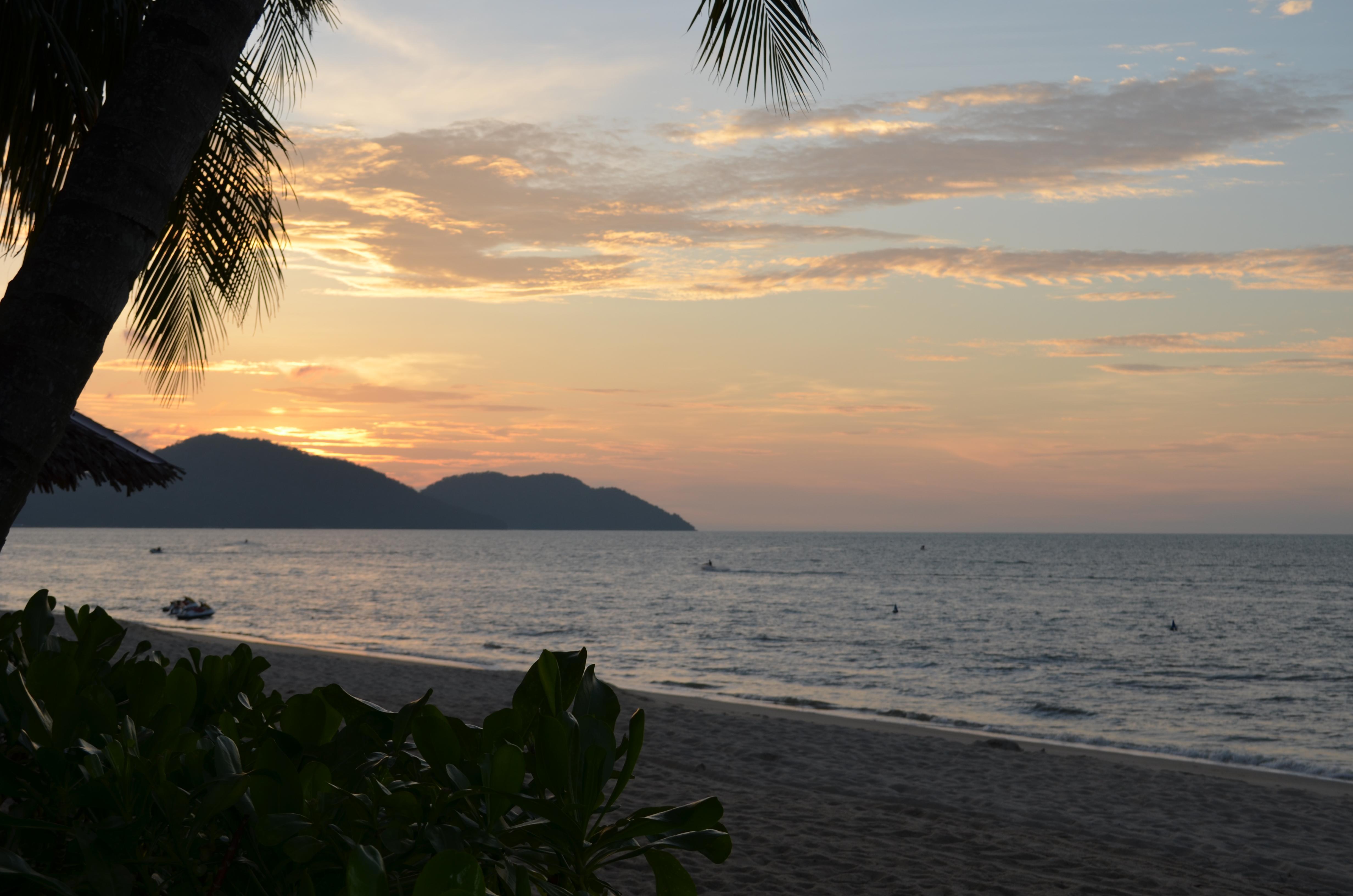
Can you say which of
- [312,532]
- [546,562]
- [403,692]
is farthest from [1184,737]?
[312,532]

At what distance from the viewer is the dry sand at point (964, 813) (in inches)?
213

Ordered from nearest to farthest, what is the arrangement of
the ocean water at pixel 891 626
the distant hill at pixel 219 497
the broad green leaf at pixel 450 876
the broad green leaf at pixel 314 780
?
the broad green leaf at pixel 450 876 < the broad green leaf at pixel 314 780 < the ocean water at pixel 891 626 < the distant hill at pixel 219 497

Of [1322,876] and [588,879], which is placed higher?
[588,879]

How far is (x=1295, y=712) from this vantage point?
17875 millimetres

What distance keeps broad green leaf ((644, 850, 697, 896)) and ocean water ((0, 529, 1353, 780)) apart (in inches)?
566

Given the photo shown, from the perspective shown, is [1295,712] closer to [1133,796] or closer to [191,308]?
[1133,796]

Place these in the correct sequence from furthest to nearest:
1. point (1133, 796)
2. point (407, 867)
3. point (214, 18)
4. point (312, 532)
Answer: point (312, 532), point (1133, 796), point (214, 18), point (407, 867)

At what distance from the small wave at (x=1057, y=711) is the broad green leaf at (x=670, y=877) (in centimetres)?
1787

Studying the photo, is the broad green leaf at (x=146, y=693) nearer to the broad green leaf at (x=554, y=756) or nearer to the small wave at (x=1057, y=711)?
the broad green leaf at (x=554, y=756)

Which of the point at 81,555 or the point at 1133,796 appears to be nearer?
the point at 1133,796

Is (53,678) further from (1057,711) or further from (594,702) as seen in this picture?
(1057,711)

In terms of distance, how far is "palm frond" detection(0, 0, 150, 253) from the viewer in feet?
11.4

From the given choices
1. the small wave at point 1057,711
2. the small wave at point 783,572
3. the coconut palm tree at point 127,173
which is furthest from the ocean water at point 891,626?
the coconut palm tree at point 127,173

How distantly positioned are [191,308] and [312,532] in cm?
20328
